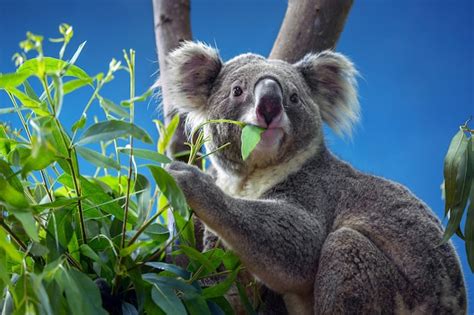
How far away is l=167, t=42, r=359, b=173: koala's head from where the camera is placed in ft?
7.26

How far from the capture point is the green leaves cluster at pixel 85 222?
46.5 inches

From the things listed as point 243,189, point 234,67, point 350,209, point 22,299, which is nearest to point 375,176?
point 350,209

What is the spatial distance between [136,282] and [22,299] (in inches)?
16.3

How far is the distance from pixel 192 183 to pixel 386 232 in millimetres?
804

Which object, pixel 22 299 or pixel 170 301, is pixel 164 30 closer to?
pixel 170 301

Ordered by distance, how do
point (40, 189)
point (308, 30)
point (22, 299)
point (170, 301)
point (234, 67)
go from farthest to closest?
point (308, 30), point (234, 67), point (40, 189), point (170, 301), point (22, 299)

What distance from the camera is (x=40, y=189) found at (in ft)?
5.97

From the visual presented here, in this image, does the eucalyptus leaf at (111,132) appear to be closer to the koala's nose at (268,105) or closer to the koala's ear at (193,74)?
the koala's nose at (268,105)

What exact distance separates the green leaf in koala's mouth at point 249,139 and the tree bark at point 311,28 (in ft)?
4.51

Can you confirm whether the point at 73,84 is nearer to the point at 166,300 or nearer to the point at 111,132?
the point at 111,132

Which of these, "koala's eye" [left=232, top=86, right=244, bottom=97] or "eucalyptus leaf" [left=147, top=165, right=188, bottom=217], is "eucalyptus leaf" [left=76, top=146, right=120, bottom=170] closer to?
"eucalyptus leaf" [left=147, top=165, right=188, bottom=217]

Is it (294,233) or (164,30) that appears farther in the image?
(164,30)

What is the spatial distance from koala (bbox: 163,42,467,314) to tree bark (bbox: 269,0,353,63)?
29cm

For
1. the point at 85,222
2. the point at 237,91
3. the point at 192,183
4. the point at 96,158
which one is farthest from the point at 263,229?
the point at 96,158
